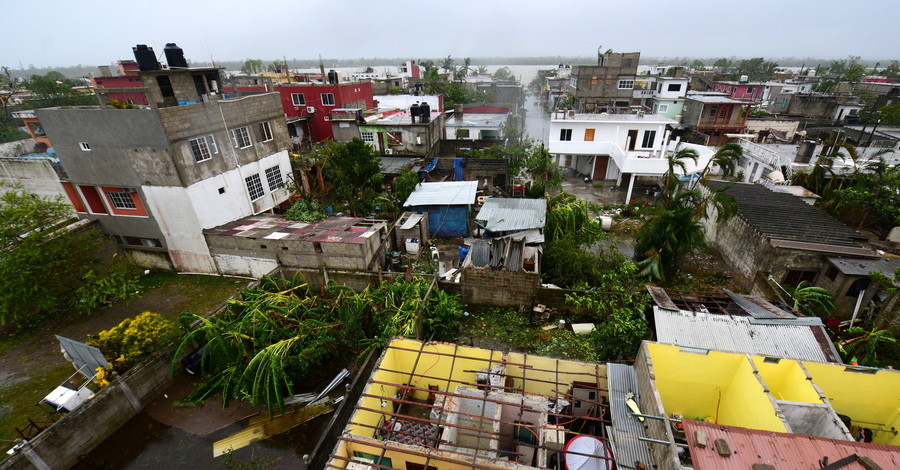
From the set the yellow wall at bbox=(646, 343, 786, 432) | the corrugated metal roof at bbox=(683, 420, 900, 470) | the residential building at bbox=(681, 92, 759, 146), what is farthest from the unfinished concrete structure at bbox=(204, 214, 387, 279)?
the residential building at bbox=(681, 92, 759, 146)

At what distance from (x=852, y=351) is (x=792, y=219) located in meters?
7.37

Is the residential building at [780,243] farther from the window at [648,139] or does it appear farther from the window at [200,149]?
→ the window at [200,149]

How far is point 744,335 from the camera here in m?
11.0

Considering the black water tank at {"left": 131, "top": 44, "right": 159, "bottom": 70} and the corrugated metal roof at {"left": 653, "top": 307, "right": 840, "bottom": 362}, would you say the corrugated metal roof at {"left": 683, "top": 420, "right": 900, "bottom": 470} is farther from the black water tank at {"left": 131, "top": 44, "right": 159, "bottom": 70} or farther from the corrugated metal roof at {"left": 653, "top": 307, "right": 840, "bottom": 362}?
the black water tank at {"left": 131, "top": 44, "right": 159, "bottom": 70}

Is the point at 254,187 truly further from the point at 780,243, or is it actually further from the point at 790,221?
the point at 790,221

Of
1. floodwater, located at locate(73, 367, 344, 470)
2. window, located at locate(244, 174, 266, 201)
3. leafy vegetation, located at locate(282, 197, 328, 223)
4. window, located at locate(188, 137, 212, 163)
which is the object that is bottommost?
floodwater, located at locate(73, 367, 344, 470)

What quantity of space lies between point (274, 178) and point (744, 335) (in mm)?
25392

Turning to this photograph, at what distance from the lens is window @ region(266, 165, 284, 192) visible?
23.1 metres

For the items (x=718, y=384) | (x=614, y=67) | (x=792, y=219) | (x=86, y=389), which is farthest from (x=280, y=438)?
(x=614, y=67)

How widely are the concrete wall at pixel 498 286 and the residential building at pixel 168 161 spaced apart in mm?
14300

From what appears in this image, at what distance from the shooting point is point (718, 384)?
9391 mm

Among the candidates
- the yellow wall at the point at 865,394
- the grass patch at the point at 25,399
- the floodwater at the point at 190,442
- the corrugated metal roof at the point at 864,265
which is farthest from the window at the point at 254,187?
the corrugated metal roof at the point at 864,265

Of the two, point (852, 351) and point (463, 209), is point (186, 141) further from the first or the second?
point (852, 351)

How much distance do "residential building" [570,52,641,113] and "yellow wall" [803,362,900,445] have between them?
4129 cm
